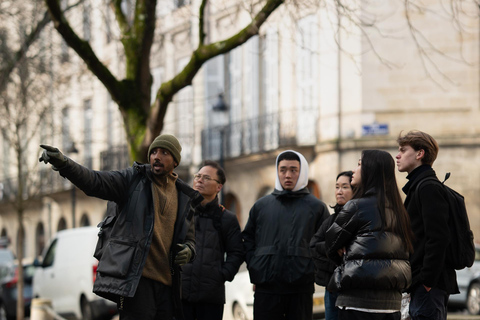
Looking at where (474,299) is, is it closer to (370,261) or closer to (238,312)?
(238,312)

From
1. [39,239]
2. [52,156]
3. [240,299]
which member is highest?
[52,156]

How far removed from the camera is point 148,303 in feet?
22.7

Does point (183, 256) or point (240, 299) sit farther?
point (240, 299)

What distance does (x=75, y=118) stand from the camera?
40500mm

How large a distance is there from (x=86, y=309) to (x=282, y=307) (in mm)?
8400

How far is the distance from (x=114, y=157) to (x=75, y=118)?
21.4 feet

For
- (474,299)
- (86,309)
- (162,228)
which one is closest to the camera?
(162,228)

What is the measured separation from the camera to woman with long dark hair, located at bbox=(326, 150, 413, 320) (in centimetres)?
647

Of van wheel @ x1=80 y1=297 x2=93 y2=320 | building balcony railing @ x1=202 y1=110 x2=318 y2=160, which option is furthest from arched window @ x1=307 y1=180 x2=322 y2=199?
van wheel @ x1=80 y1=297 x2=93 y2=320

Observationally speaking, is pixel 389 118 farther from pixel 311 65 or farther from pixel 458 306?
pixel 458 306

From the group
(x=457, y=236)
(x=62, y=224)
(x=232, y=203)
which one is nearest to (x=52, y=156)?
(x=457, y=236)

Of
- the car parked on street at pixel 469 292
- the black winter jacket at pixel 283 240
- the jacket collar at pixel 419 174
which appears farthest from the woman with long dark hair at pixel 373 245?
the car parked on street at pixel 469 292

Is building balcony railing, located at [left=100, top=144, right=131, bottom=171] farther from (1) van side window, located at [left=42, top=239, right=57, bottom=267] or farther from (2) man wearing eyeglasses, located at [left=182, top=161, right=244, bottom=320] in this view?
(2) man wearing eyeglasses, located at [left=182, top=161, right=244, bottom=320]

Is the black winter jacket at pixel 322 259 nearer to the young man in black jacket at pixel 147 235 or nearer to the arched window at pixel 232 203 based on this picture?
the young man in black jacket at pixel 147 235
